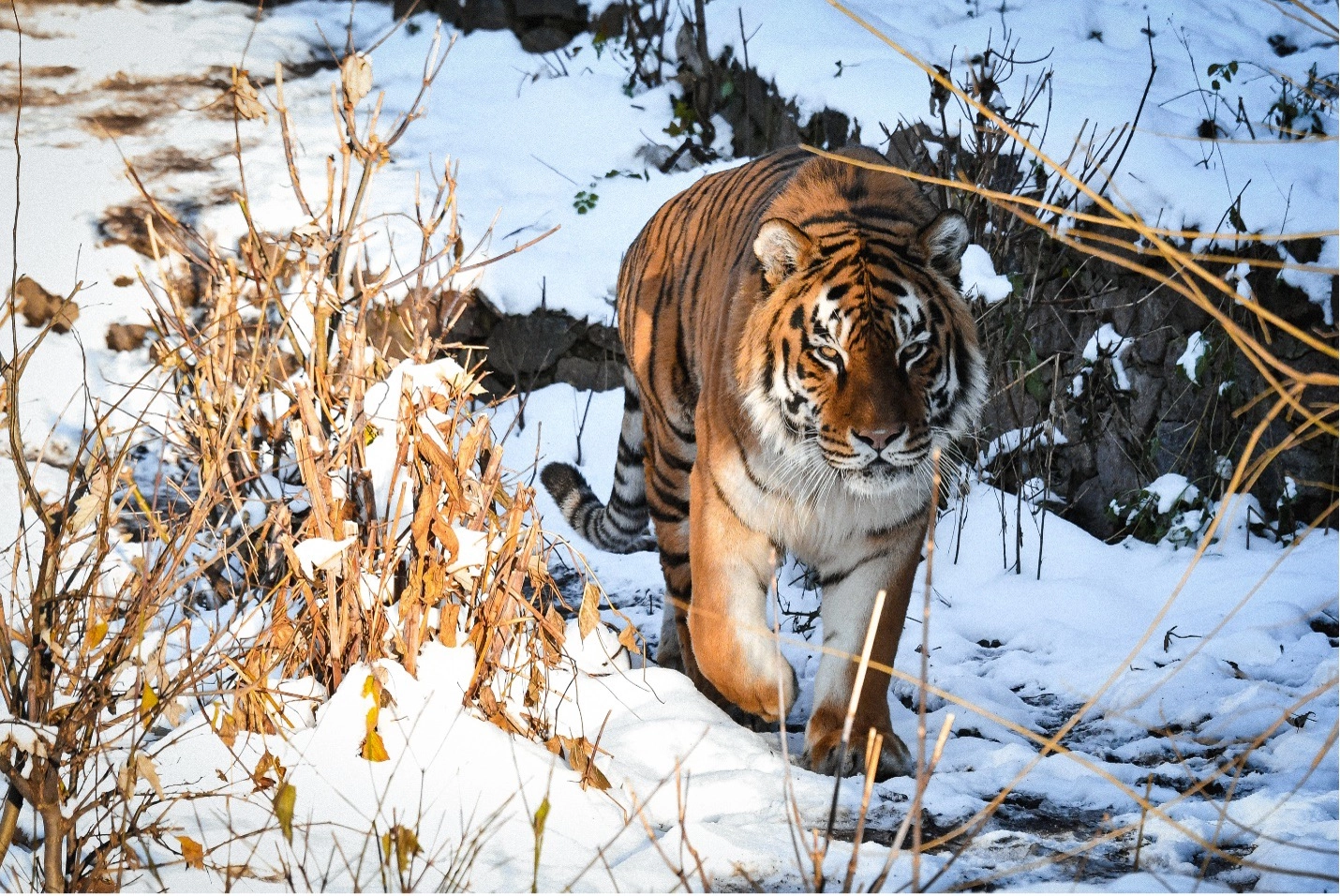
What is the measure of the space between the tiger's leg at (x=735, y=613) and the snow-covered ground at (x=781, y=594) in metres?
0.11

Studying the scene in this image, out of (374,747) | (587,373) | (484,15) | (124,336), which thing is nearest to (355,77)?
(374,747)

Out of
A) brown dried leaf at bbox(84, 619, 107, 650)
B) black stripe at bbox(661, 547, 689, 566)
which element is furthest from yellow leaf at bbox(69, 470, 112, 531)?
Result: black stripe at bbox(661, 547, 689, 566)

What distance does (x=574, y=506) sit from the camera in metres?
3.90

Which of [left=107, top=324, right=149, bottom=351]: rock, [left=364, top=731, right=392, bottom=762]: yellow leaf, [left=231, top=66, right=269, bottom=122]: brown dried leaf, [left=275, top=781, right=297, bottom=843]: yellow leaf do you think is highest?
[left=231, top=66, right=269, bottom=122]: brown dried leaf

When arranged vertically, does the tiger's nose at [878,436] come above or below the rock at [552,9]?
below

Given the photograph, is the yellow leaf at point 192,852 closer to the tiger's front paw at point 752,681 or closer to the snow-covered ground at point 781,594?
the snow-covered ground at point 781,594

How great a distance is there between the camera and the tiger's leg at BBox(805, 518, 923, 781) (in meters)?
2.68

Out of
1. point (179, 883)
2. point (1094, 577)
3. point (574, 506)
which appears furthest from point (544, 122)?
point (179, 883)

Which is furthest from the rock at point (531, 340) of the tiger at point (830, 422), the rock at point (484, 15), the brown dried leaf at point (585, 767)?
the brown dried leaf at point (585, 767)

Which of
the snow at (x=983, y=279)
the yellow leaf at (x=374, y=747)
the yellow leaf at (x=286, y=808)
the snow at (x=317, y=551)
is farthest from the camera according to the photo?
the snow at (x=983, y=279)

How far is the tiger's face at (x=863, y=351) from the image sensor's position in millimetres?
2625

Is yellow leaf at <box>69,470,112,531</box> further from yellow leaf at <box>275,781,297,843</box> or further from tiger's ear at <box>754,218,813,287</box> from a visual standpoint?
tiger's ear at <box>754,218,813,287</box>

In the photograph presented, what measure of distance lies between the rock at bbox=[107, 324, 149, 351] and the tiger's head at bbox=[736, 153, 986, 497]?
383 cm

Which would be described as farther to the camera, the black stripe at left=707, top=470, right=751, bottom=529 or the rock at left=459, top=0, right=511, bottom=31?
the rock at left=459, top=0, right=511, bottom=31
